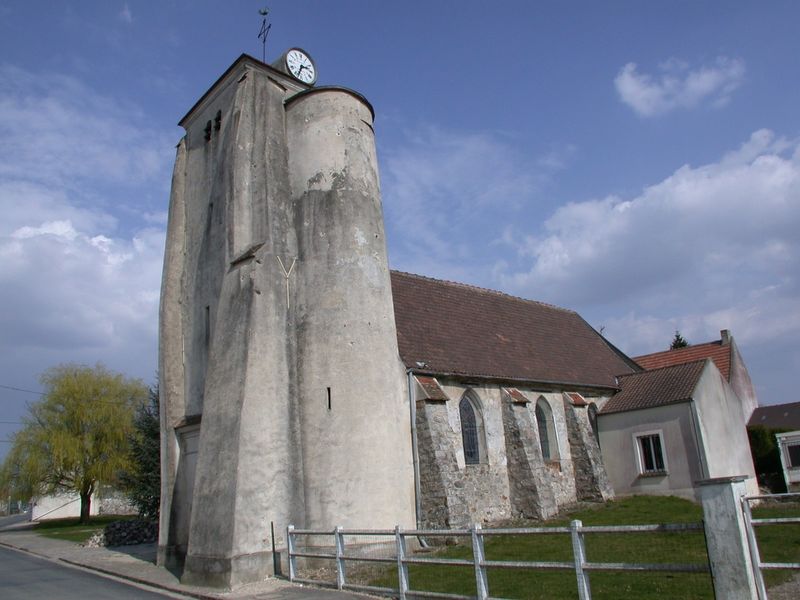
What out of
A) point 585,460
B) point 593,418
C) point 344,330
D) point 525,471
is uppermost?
point 344,330

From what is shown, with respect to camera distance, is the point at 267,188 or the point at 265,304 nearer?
the point at 265,304

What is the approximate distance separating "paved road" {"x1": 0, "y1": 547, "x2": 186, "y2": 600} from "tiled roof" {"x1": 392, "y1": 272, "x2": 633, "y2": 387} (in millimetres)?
9328

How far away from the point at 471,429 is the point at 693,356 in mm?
22584

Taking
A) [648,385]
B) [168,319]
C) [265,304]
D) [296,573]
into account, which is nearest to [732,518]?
[296,573]

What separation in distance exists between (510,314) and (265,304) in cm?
1506

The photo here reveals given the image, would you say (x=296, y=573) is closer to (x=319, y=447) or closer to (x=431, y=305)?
(x=319, y=447)

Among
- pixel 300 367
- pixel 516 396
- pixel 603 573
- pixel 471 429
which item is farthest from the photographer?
pixel 516 396

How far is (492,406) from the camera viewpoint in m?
21.4

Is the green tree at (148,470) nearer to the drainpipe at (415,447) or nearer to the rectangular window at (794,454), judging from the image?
the drainpipe at (415,447)

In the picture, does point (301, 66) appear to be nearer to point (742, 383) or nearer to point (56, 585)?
point (56, 585)

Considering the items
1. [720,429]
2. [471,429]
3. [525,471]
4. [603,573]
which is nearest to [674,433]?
[720,429]

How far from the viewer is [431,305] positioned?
2375 cm

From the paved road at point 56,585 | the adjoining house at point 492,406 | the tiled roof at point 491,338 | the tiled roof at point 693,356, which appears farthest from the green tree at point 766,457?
the paved road at point 56,585

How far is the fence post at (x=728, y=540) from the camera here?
7234 mm
